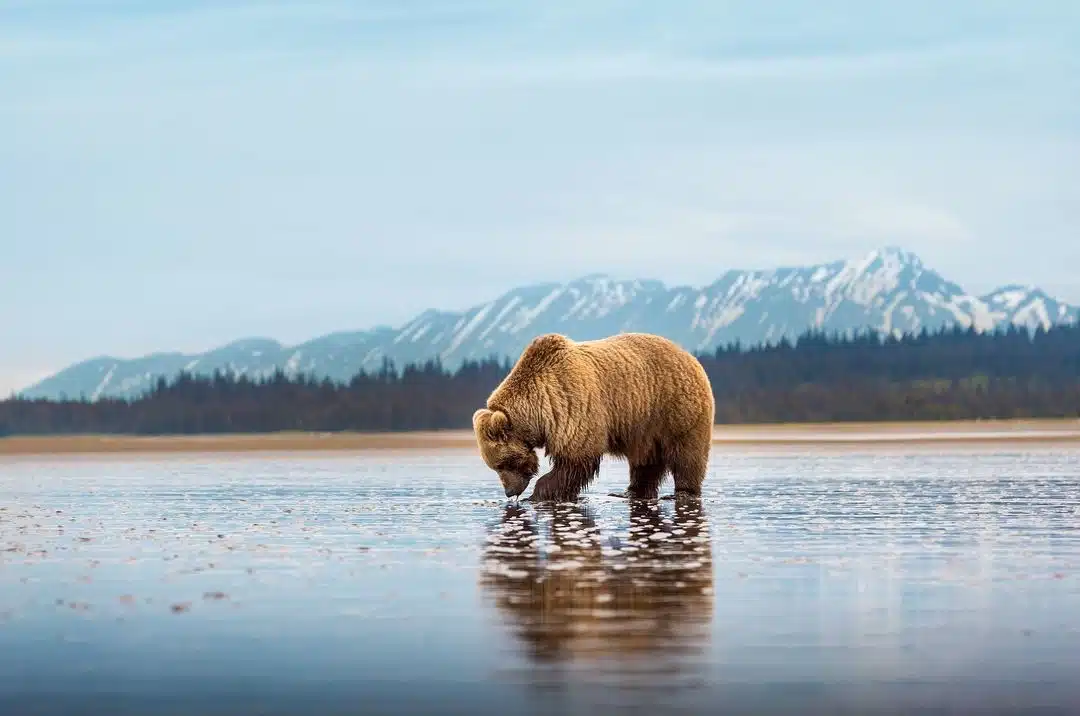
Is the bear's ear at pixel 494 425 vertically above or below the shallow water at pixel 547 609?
above

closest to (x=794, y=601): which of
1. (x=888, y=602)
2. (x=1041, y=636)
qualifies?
(x=888, y=602)

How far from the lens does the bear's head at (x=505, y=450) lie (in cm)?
2242

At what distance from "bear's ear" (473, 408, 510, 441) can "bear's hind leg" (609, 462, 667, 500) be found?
2.35m

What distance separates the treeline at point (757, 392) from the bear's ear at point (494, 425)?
3958 inches

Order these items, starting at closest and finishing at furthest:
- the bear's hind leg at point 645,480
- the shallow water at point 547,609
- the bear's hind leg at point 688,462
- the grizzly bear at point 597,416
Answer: the shallow water at point 547,609
the grizzly bear at point 597,416
the bear's hind leg at point 688,462
the bear's hind leg at point 645,480

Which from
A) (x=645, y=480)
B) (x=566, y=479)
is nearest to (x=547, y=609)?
(x=566, y=479)

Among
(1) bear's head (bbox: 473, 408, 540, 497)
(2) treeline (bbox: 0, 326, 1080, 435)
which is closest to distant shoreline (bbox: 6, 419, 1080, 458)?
(2) treeline (bbox: 0, 326, 1080, 435)

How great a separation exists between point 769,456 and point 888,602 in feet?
124

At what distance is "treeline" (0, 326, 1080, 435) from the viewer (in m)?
126

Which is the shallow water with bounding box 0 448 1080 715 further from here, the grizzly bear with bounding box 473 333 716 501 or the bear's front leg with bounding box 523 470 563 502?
the grizzly bear with bounding box 473 333 716 501

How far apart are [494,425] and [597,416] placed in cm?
149

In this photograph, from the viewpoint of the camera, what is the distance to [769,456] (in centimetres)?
4872

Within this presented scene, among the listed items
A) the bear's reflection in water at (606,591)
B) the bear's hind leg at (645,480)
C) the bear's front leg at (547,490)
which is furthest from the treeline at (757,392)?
the bear's reflection in water at (606,591)

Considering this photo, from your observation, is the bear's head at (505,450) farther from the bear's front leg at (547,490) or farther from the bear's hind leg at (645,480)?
the bear's hind leg at (645,480)
